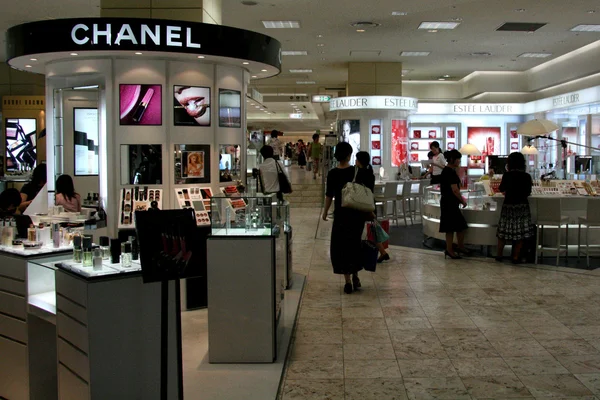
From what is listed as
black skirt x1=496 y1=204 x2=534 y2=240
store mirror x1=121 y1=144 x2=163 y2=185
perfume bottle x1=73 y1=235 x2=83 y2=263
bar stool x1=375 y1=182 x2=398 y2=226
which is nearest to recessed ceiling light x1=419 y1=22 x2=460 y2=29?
bar stool x1=375 y1=182 x2=398 y2=226

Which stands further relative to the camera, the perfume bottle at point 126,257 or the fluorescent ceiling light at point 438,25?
the fluorescent ceiling light at point 438,25

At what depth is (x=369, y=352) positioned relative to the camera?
4945 mm

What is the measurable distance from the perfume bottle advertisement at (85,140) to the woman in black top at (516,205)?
5.06m

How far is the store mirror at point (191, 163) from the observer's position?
279 inches

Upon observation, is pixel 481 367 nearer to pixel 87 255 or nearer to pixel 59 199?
pixel 87 255

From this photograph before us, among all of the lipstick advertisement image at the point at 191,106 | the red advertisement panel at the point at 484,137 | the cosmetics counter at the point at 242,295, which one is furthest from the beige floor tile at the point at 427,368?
the red advertisement panel at the point at 484,137

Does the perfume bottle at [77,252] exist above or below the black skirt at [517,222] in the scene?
above

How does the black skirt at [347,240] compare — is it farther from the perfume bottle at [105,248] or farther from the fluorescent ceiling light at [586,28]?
the fluorescent ceiling light at [586,28]

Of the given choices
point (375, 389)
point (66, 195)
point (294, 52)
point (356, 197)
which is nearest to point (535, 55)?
point (294, 52)

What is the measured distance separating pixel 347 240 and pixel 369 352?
5.96 feet

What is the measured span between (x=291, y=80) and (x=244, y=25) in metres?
9.59

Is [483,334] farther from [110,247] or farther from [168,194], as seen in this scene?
[168,194]

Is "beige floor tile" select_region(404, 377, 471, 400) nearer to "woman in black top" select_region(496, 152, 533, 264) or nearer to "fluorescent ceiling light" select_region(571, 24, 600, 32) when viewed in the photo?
"woman in black top" select_region(496, 152, 533, 264)

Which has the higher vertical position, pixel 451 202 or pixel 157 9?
pixel 157 9
